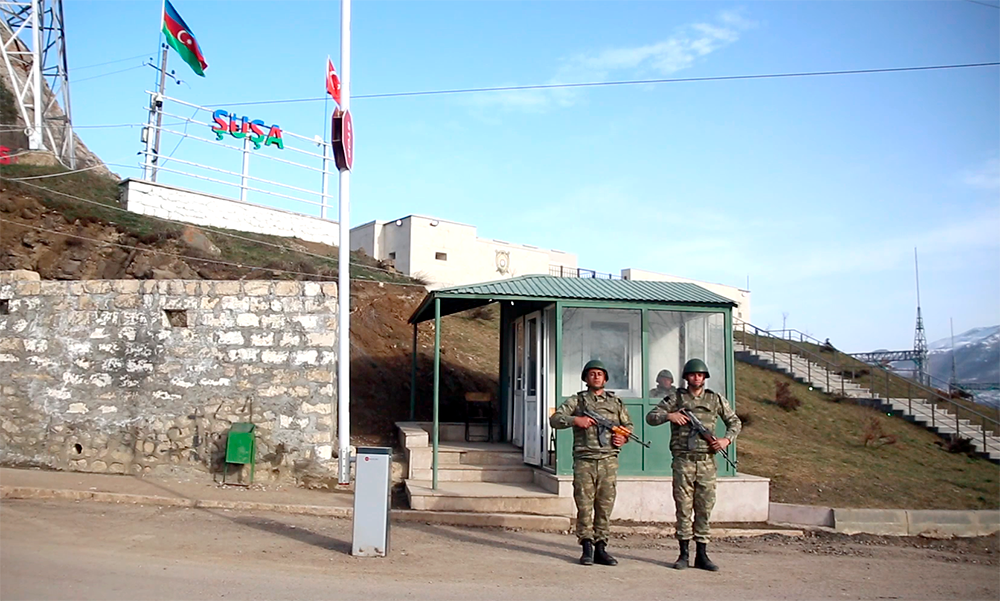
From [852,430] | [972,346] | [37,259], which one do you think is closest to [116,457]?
[37,259]

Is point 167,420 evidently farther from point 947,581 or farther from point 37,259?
point 947,581

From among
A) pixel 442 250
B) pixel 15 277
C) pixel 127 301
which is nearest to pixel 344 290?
pixel 127 301

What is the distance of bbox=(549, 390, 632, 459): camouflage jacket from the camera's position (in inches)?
302

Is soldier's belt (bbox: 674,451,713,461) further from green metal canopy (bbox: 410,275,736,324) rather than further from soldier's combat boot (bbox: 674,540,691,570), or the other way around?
green metal canopy (bbox: 410,275,736,324)

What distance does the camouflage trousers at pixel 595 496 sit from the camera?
7.59m

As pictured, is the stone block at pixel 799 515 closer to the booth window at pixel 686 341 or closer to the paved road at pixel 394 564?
the paved road at pixel 394 564

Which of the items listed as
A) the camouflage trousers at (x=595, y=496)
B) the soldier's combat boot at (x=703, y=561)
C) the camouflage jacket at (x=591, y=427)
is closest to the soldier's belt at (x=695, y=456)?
the camouflage jacket at (x=591, y=427)

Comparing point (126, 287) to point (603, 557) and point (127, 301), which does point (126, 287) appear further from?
point (603, 557)

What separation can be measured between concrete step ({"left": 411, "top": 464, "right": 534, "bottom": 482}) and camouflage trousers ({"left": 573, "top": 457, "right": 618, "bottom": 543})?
367 cm

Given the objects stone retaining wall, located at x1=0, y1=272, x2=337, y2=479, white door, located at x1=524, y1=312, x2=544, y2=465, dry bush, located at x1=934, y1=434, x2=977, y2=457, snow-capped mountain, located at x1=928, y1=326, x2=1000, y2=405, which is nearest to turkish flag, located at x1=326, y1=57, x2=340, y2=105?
stone retaining wall, located at x1=0, y1=272, x2=337, y2=479

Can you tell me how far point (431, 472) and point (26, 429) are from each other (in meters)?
5.91

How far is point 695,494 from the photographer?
765cm

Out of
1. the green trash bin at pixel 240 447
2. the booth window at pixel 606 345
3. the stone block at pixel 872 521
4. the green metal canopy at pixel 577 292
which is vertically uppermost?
the green metal canopy at pixel 577 292

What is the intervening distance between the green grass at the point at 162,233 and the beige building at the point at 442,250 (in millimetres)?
15090
